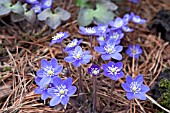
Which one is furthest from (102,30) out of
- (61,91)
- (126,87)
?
(61,91)

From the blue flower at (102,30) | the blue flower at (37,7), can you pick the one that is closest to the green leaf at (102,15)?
the blue flower at (102,30)

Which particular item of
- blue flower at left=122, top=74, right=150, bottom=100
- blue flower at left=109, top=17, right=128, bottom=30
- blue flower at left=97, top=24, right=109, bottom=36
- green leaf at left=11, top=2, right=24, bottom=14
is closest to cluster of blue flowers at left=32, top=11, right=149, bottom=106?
blue flower at left=122, top=74, right=150, bottom=100

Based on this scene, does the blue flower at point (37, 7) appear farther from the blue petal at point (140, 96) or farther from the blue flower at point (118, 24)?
the blue petal at point (140, 96)

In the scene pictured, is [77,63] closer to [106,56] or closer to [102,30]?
[106,56]

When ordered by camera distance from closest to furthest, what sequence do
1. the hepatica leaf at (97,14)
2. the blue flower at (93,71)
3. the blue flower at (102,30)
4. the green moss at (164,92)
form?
the blue flower at (93,71)
the green moss at (164,92)
the blue flower at (102,30)
the hepatica leaf at (97,14)

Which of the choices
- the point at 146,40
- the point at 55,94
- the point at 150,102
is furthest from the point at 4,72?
the point at 146,40
